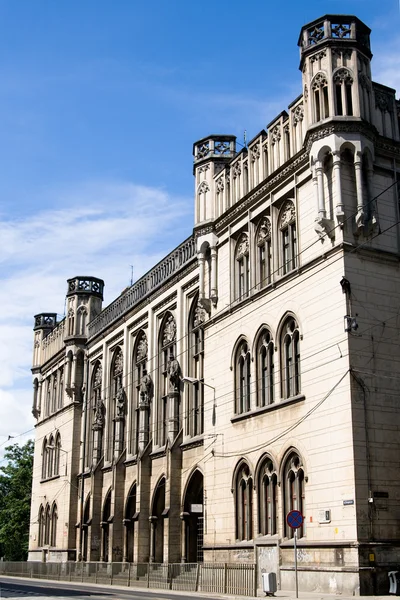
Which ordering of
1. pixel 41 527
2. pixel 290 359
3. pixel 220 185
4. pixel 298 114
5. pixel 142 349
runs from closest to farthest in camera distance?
pixel 290 359, pixel 298 114, pixel 220 185, pixel 142 349, pixel 41 527

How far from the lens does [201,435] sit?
35.9 meters

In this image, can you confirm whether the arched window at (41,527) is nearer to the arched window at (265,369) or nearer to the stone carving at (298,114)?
the arched window at (265,369)

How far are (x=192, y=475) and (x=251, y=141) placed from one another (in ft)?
52.9

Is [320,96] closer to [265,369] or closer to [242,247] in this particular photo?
[242,247]

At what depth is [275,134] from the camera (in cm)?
3183

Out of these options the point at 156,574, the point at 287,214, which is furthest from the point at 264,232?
the point at 156,574

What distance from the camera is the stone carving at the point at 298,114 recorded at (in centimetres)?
3000

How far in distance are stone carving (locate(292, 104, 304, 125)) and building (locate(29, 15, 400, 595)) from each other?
0.37 ft

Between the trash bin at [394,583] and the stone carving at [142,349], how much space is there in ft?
79.9

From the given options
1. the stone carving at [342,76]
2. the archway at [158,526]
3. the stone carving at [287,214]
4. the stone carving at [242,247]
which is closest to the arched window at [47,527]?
the archway at [158,526]

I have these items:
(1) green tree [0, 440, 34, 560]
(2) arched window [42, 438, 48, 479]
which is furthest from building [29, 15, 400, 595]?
(1) green tree [0, 440, 34, 560]

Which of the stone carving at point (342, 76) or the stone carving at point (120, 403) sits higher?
the stone carving at point (342, 76)

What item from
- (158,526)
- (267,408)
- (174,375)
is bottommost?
(158,526)

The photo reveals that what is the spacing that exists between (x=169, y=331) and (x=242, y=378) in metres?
11.0
